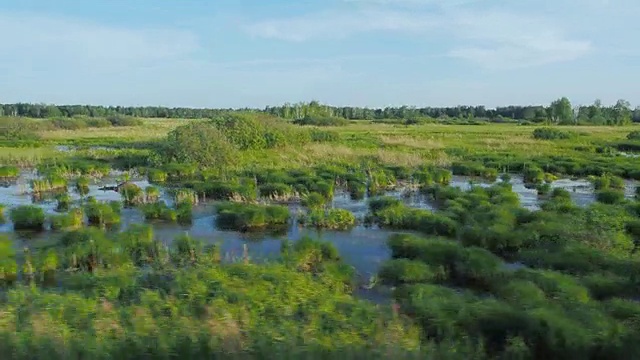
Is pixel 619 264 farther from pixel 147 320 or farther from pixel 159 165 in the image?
pixel 159 165

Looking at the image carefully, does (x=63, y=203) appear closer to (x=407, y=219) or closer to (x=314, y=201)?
(x=314, y=201)

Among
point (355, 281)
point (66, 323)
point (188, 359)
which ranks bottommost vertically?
point (355, 281)

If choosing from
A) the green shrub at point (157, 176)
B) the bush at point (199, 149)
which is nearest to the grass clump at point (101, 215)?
the green shrub at point (157, 176)

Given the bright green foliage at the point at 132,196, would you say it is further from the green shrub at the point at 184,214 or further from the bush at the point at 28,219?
the bush at the point at 28,219

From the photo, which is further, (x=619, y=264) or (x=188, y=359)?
(x=619, y=264)

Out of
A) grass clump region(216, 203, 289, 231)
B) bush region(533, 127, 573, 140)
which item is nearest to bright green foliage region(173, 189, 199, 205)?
grass clump region(216, 203, 289, 231)

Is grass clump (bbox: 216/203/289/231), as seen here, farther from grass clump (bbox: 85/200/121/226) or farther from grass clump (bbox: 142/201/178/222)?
grass clump (bbox: 85/200/121/226)

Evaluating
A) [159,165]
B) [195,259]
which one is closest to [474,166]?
[159,165]
